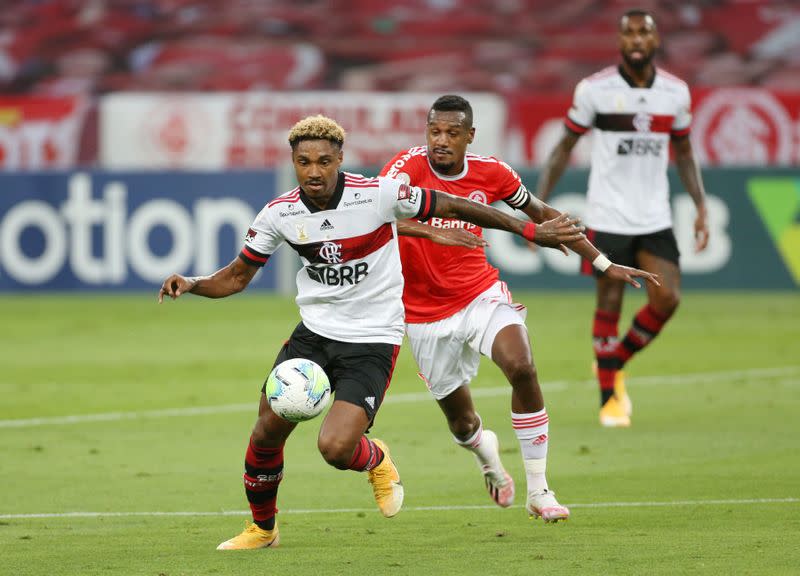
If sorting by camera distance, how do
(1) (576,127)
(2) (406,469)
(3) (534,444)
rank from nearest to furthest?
(3) (534,444)
(2) (406,469)
(1) (576,127)

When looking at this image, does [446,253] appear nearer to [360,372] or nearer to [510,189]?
[510,189]

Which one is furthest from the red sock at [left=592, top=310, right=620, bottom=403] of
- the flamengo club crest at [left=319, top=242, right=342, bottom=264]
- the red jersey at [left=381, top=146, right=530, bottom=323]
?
the flamengo club crest at [left=319, top=242, right=342, bottom=264]

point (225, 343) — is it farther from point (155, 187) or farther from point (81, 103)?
point (81, 103)

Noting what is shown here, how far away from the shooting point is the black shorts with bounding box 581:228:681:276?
1036cm

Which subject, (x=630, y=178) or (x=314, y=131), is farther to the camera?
(x=630, y=178)

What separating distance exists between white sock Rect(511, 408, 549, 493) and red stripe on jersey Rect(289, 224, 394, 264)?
1184 mm

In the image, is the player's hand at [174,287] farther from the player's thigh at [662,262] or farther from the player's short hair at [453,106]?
the player's thigh at [662,262]

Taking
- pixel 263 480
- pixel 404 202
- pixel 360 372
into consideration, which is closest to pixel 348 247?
pixel 404 202

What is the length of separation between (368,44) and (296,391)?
68.5 feet

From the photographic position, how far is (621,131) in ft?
34.5

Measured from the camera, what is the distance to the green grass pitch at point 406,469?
6.15 meters

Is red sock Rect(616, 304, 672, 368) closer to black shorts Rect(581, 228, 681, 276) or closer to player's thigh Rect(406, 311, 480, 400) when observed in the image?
black shorts Rect(581, 228, 681, 276)

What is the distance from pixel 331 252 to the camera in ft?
21.8

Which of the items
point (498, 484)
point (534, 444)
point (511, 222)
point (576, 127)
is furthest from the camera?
point (576, 127)
